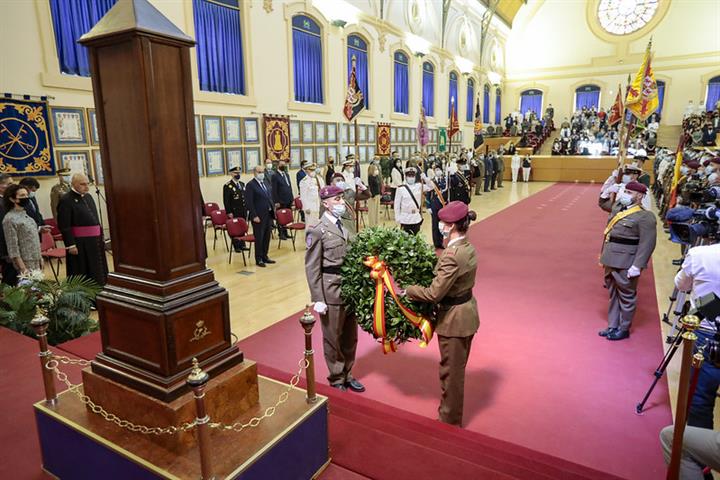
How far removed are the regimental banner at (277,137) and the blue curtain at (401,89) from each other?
21.8ft

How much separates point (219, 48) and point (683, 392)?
10.1 meters

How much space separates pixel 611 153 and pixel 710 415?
70.0 ft

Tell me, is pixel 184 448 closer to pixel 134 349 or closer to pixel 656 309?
pixel 134 349

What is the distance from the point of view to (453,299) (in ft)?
9.70

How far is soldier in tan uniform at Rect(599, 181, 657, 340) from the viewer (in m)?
4.15

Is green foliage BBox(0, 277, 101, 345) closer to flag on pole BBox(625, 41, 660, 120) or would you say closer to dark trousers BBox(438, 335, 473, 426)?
dark trousers BBox(438, 335, 473, 426)

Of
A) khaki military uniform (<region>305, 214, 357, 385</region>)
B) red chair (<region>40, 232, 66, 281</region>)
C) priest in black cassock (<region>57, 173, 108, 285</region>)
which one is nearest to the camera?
khaki military uniform (<region>305, 214, 357, 385</region>)

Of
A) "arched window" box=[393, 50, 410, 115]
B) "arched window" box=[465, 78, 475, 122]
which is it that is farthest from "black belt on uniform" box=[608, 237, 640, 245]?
"arched window" box=[465, 78, 475, 122]

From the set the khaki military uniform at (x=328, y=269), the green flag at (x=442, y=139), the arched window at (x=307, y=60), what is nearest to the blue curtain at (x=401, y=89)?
the green flag at (x=442, y=139)

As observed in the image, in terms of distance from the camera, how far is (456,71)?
21188 mm

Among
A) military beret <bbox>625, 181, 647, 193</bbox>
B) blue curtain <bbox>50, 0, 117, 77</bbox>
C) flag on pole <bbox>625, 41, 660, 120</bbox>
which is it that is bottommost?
military beret <bbox>625, 181, 647, 193</bbox>

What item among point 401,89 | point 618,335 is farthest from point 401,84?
point 618,335

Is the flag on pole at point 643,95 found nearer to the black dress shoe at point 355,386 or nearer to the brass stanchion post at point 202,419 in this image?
the black dress shoe at point 355,386

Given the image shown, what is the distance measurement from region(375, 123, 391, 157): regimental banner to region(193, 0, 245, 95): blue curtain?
6277 mm
